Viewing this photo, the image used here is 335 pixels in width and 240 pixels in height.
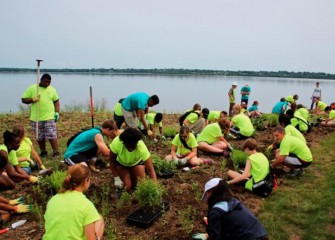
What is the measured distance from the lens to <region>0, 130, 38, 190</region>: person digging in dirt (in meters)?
5.73

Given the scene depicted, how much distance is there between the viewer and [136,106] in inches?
331

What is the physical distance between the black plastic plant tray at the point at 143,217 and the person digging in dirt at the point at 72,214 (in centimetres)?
140

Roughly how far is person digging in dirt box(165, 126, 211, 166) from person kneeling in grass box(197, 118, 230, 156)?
82 centimetres

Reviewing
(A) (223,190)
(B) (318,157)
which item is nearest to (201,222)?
(A) (223,190)

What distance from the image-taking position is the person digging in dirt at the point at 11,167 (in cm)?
573

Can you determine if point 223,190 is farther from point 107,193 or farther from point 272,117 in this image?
point 272,117

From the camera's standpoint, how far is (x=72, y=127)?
11.8 metres

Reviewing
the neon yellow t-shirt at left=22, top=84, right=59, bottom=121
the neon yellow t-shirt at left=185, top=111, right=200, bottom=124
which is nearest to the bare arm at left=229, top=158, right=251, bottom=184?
the neon yellow t-shirt at left=185, top=111, right=200, bottom=124

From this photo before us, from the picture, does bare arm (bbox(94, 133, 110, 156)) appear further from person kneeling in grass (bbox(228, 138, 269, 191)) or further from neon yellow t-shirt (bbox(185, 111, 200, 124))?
neon yellow t-shirt (bbox(185, 111, 200, 124))

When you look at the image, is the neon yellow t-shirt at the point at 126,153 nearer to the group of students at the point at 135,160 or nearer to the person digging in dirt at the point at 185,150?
the group of students at the point at 135,160

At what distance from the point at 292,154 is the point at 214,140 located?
197 cm

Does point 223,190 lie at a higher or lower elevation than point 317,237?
higher

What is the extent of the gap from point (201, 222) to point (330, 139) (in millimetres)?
7798

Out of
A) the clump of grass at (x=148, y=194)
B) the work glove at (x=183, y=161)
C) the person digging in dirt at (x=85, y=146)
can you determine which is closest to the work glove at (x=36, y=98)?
the person digging in dirt at (x=85, y=146)
